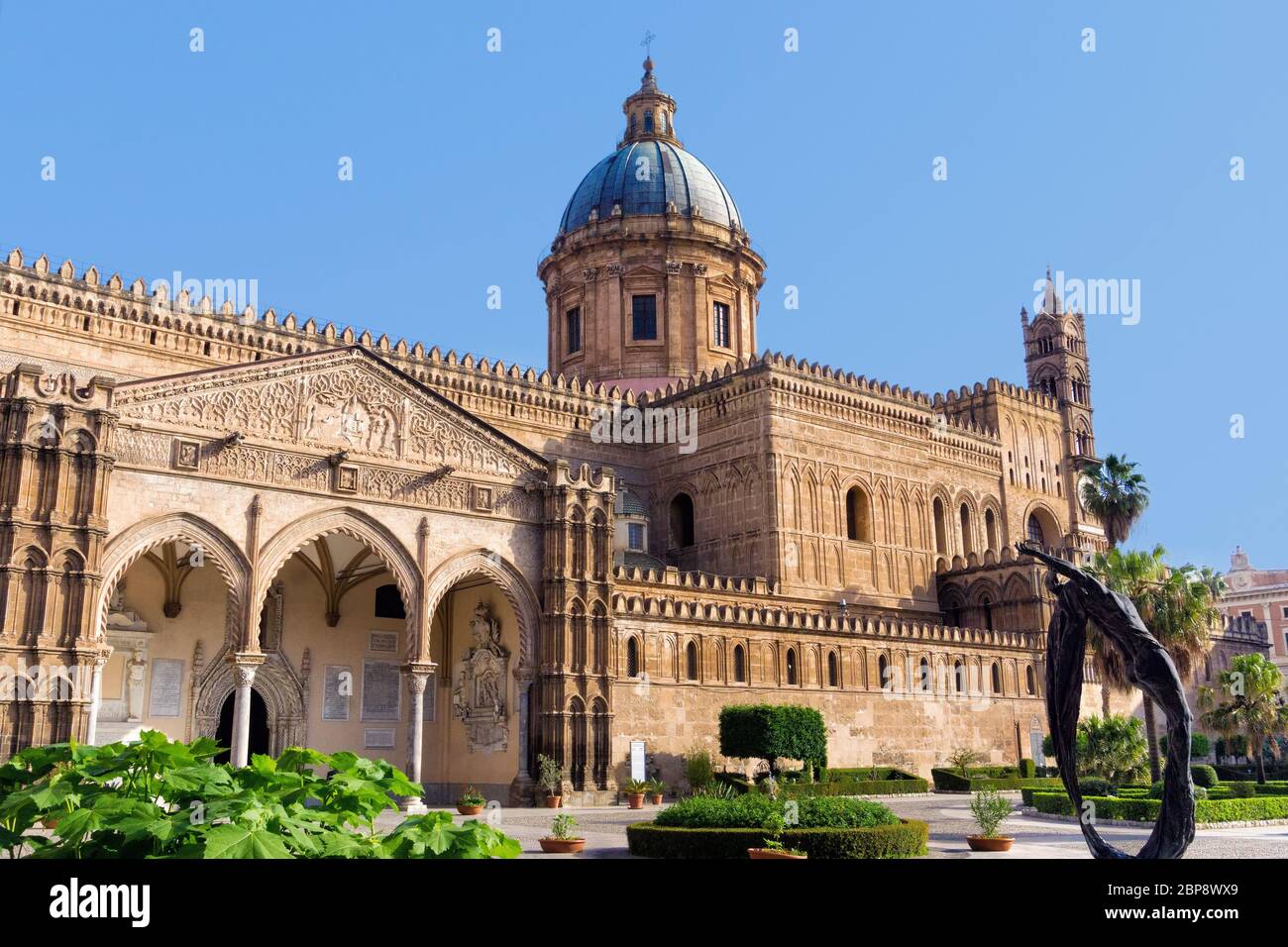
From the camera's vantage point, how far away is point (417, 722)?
2995cm

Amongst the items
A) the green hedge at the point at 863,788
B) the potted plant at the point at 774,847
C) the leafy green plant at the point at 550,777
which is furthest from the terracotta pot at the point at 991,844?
the leafy green plant at the point at 550,777

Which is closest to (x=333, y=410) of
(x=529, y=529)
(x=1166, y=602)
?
(x=529, y=529)

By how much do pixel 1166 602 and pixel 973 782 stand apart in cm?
814

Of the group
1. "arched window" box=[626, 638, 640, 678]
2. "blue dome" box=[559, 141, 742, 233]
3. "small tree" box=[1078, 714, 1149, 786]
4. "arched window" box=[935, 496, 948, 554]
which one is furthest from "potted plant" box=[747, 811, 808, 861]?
"blue dome" box=[559, 141, 742, 233]

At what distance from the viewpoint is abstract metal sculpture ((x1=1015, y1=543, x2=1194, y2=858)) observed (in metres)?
11.1

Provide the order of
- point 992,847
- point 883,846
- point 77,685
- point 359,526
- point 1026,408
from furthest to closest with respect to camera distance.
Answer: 1. point 1026,408
2. point 359,526
3. point 77,685
4. point 992,847
5. point 883,846

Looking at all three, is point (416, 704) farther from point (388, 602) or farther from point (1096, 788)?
point (1096, 788)

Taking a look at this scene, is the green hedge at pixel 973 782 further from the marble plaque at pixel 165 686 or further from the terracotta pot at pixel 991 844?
the marble plaque at pixel 165 686

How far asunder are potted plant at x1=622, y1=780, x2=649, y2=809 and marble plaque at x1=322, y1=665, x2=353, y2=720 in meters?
8.08

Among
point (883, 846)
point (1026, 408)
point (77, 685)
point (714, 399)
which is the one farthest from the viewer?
point (1026, 408)

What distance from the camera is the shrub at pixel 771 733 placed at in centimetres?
3397
